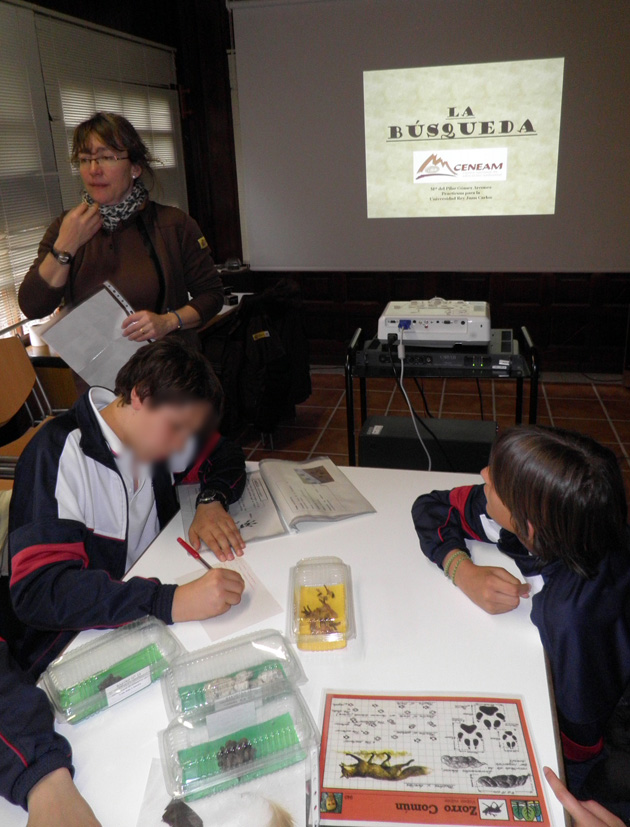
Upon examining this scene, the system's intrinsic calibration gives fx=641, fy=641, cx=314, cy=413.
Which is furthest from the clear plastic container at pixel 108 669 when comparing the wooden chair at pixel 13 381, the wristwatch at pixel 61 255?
the wooden chair at pixel 13 381

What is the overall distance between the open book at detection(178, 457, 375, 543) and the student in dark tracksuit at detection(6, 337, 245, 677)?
54mm

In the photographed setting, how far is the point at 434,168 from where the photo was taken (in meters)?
3.16

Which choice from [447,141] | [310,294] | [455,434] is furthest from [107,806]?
[310,294]

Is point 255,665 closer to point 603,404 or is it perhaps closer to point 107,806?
point 107,806

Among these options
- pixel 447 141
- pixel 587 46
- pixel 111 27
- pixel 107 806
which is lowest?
pixel 107 806

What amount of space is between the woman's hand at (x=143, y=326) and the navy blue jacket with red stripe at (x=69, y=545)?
562 millimetres

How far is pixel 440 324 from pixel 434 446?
0.45 meters

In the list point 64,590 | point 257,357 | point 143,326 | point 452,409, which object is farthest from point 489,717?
point 452,409

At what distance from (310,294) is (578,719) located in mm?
3801

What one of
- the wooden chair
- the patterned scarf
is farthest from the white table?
the wooden chair

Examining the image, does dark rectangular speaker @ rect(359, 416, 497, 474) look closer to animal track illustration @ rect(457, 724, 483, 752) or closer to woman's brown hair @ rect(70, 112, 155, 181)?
woman's brown hair @ rect(70, 112, 155, 181)

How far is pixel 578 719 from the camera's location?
0.97 meters

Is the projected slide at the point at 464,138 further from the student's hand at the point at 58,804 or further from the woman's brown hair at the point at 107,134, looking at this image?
the student's hand at the point at 58,804

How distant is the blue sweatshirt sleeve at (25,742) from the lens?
75 cm
